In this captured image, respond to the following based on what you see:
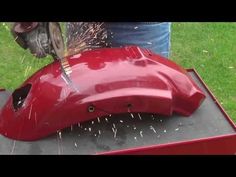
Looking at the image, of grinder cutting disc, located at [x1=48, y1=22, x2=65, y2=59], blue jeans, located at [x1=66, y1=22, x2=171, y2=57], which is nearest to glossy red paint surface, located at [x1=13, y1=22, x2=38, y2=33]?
grinder cutting disc, located at [x1=48, y1=22, x2=65, y2=59]

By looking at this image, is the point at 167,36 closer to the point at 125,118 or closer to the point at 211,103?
the point at 211,103

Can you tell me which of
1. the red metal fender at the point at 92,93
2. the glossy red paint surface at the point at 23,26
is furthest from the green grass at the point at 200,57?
the glossy red paint surface at the point at 23,26

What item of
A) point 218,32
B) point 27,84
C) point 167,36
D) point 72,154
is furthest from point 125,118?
point 218,32

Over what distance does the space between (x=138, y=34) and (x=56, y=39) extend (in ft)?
1.43

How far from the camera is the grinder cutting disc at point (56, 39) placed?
6.33 ft

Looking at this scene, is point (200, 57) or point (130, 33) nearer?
point (130, 33)

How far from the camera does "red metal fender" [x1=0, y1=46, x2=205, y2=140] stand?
1.82 m

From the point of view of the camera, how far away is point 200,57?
13.6 ft

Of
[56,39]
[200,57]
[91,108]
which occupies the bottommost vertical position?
[200,57]

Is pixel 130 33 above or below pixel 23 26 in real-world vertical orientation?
below

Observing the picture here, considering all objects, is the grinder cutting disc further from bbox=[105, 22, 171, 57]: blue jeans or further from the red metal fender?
bbox=[105, 22, 171, 57]: blue jeans

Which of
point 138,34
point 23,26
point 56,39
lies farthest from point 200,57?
point 23,26

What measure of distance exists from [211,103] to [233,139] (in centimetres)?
26

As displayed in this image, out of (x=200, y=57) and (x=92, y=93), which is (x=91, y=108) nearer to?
(x=92, y=93)
